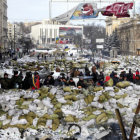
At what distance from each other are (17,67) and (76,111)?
1590 cm

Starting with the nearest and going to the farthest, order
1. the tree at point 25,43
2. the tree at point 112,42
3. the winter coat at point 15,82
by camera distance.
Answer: the winter coat at point 15,82 < the tree at point 25,43 < the tree at point 112,42

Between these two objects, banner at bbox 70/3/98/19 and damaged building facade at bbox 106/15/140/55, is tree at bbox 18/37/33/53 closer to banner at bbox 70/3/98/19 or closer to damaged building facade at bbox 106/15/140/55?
damaged building facade at bbox 106/15/140/55

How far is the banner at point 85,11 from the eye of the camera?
2144 centimetres

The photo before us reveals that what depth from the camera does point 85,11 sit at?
21.5 meters

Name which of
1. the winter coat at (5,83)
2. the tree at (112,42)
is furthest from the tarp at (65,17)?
the tree at (112,42)

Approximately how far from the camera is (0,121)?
8945 mm

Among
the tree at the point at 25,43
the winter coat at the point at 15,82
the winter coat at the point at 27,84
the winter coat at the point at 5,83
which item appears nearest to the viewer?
the winter coat at the point at 5,83

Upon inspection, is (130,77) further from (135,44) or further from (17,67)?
(135,44)

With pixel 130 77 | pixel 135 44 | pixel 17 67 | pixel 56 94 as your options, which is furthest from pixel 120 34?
pixel 56 94

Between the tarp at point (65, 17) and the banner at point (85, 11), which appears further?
the tarp at point (65, 17)

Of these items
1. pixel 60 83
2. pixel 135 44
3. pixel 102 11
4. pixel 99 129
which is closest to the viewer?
pixel 99 129

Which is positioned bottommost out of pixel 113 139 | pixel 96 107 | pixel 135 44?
pixel 113 139

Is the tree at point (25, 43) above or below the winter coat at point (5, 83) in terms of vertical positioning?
above

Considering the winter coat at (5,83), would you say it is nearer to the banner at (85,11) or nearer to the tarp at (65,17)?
the tarp at (65,17)
